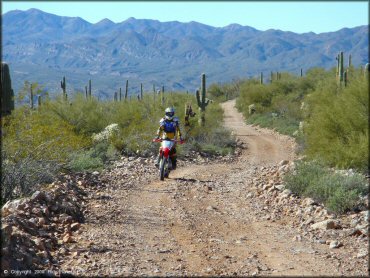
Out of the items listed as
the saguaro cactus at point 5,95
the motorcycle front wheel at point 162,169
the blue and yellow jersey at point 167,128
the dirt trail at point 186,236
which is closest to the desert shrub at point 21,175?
the dirt trail at point 186,236

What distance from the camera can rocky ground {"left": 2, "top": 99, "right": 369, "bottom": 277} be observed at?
20.6ft

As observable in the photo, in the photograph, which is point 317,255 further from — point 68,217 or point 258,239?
point 68,217

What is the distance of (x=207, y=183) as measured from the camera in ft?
42.0

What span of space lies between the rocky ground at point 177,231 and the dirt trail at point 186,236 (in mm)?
14

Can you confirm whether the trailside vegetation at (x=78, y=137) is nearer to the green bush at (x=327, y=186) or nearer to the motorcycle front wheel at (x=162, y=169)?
the motorcycle front wheel at (x=162, y=169)

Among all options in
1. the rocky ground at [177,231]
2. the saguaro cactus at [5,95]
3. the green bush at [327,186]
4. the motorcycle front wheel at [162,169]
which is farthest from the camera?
the motorcycle front wheel at [162,169]

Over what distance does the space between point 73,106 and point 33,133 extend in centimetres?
892

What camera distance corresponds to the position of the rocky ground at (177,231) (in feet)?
20.6

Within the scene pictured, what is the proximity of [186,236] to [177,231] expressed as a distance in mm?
333

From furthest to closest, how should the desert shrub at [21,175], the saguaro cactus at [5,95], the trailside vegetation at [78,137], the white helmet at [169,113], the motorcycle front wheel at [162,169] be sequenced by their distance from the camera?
the white helmet at [169,113] → the motorcycle front wheel at [162,169] → the trailside vegetation at [78,137] → the desert shrub at [21,175] → the saguaro cactus at [5,95]

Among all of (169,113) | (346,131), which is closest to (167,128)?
(169,113)

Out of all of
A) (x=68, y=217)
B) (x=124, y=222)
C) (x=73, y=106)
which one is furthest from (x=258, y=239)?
(x=73, y=106)

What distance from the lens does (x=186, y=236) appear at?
7809mm

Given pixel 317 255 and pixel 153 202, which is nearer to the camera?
pixel 317 255
